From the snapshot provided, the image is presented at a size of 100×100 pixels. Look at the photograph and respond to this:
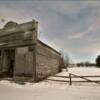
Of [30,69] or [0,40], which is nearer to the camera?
[30,69]

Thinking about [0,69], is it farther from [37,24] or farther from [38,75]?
[37,24]

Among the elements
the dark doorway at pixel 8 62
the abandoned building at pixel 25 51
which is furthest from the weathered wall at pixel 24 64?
the dark doorway at pixel 8 62

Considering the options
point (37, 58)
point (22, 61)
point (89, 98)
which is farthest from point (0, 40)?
point (89, 98)

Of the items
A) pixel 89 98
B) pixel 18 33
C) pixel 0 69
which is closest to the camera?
pixel 89 98

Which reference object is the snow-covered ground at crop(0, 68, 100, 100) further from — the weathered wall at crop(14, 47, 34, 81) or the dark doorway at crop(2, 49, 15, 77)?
the dark doorway at crop(2, 49, 15, 77)

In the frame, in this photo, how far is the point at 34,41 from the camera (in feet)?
45.2

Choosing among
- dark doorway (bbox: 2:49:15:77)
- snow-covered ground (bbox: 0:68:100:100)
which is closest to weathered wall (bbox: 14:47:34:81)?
snow-covered ground (bbox: 0:68:100:100)

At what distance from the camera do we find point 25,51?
1417 cm

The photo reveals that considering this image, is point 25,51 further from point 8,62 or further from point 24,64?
point 8,62

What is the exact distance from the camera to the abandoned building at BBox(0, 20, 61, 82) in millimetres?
13539

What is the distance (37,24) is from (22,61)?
4069 millimetres

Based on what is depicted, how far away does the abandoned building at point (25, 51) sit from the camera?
44.4 ft

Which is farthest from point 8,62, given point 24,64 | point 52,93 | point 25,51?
point 52,93

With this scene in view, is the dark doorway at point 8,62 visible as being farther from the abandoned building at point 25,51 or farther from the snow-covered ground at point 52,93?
the snow-covered ground at point 52,93
